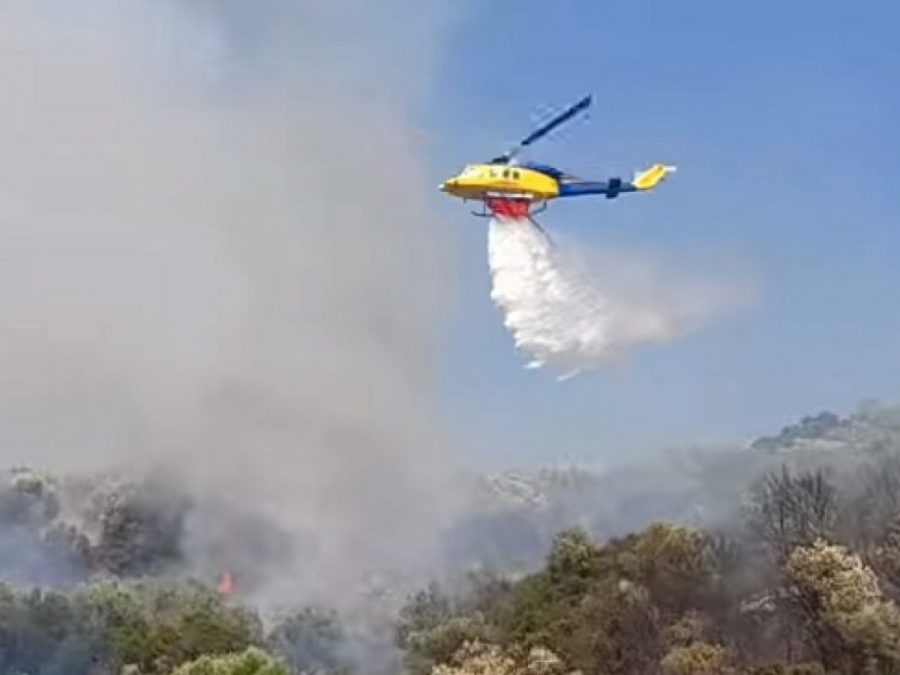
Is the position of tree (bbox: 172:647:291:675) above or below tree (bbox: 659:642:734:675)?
above

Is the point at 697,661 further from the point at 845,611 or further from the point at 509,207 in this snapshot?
the point at 509,207

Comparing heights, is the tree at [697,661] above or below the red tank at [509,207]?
below

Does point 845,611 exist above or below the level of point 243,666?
below

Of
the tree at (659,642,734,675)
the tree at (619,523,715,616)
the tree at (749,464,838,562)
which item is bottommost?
the tree at (659,642,734,675)

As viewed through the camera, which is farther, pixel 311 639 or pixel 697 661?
pixel 311 639

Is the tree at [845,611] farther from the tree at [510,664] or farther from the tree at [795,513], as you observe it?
the tree at [795,513]

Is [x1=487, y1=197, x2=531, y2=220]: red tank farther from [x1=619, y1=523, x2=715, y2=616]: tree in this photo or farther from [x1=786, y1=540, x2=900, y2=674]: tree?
[x1=619, y1=523, x2=715, y2=616]: tree

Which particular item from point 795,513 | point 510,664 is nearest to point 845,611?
point 510,664

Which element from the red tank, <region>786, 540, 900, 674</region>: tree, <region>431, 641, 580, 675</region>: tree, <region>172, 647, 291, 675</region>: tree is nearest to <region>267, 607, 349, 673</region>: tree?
<region>431, 641, 580, 675</region>: tree

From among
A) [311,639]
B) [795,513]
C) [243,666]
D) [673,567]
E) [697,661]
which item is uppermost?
[311,639]

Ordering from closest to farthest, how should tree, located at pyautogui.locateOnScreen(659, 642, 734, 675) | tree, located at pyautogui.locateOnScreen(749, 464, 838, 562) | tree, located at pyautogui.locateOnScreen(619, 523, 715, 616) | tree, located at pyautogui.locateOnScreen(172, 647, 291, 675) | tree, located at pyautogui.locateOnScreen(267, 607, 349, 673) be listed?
1. tree, located at pyautogui.locateOnScreen(659, 642, 734, 675)
2. tree, located at pyautogui.locateOnScreen(172, 647, 291, 675)
3. tree, located at pyautogui.locateOnScreen(619, 523, 715, 616)
4. tree, located at pyautogui.locateOnScreen(749, 464, 838, 562)
5. tree, located at pyautogui.locateOnScreen(267, 607, 349, 673)

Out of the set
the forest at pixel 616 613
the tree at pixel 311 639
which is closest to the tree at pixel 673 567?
the forest at pixel 616 613

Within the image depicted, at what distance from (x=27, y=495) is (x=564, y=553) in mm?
129304

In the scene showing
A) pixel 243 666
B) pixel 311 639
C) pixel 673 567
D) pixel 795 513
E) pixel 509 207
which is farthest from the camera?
pixel 311 639
